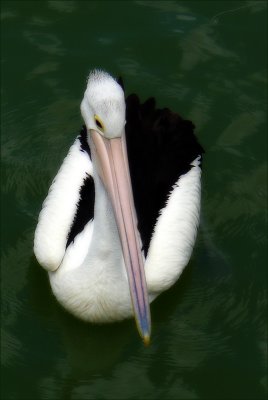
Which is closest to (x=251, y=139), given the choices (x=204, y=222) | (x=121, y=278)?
(x=204, y=222)

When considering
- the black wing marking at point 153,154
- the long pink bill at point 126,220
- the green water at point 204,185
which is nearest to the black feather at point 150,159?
the black wing marking at point 153,154

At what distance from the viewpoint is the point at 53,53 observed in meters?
7.86

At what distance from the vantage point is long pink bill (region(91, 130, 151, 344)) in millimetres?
4961

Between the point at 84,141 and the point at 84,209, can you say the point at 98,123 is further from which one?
the point at 84,141

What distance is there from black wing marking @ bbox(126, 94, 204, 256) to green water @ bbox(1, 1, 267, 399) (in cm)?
59

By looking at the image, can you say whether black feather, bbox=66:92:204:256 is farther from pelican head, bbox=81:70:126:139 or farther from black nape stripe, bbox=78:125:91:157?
pelican head, bbox=81:70:126:139

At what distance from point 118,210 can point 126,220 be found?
70mm

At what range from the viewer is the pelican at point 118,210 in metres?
4.98

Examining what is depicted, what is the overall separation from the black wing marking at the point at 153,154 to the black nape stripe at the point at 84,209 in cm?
34

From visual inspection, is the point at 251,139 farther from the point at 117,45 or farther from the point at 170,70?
the point at 117,45

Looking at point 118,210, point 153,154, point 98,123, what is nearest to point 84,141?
point 153,154

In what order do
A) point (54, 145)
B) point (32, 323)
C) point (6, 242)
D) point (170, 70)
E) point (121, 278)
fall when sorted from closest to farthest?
1. point (121, 278)
2. point (32, 323)
3. point (6, 242)
4. point (54, 145)
5. point (170, 70)

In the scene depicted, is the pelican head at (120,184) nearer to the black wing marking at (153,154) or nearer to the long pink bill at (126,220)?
the long pink bill at (126,220)

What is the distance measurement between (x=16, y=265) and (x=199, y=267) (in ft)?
Answer: 4.18
